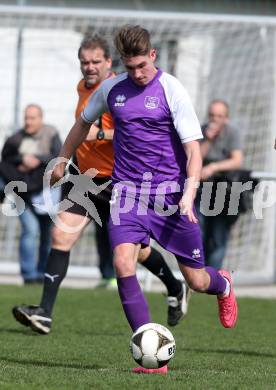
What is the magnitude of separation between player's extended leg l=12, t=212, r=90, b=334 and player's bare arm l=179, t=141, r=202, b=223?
193cm

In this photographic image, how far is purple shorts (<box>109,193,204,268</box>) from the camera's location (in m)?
6.29

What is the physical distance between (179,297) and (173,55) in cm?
584

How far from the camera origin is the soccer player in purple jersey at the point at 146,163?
6.22 metres

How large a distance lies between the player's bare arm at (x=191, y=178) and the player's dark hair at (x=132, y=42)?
602 millimetres

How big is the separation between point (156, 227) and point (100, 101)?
0.86 metres

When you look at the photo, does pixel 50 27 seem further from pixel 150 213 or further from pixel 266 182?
pixel 150 213

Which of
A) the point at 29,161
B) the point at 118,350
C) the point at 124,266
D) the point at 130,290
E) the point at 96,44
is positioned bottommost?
the point at 118,350

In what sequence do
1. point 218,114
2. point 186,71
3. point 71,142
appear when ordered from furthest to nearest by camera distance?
1. point 186,71
2. point 218,114
3. point 71,142

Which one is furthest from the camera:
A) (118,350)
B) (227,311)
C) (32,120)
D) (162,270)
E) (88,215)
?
(32,120)

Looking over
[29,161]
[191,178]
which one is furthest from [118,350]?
[29,161]

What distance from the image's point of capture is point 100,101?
6680 mm

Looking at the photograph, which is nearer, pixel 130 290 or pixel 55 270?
pixel 130 290

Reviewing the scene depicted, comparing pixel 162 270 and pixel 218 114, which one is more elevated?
pixel 218 114

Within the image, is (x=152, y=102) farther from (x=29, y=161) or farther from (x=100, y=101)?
(x=29, y=161)
